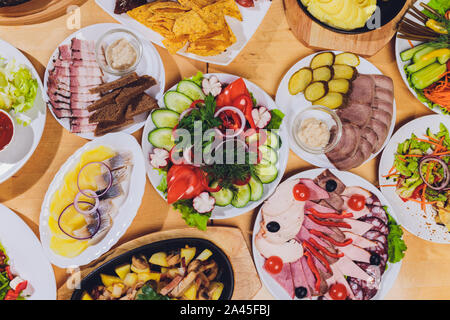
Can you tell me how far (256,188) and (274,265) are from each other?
437mm

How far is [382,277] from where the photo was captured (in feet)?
5.80

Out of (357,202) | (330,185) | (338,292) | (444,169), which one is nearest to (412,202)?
(444,169)

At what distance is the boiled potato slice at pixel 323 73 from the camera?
1688 mm

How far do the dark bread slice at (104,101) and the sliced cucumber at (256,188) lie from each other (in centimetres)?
85

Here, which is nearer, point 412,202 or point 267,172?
point 267,172

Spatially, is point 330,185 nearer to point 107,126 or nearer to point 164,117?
point 164,117

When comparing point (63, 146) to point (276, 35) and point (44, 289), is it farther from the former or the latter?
point (276, 35)

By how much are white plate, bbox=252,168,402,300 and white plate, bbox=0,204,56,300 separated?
1128 mm

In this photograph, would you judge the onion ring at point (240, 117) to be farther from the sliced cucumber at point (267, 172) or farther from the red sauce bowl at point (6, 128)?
the red sauce bowl at point (6, 128)

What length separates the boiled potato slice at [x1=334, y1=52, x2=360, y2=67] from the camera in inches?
67.2

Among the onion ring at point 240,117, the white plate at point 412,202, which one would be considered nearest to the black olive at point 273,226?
the onion ring at point 240,117

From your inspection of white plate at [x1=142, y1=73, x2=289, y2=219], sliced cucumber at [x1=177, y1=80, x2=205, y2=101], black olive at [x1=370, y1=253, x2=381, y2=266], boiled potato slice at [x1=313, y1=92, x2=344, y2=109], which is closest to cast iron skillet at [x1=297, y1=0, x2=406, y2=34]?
boiled potato slice at [x1=313, y1=92, x2=344, y2=109]

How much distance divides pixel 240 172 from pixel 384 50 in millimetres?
1118
